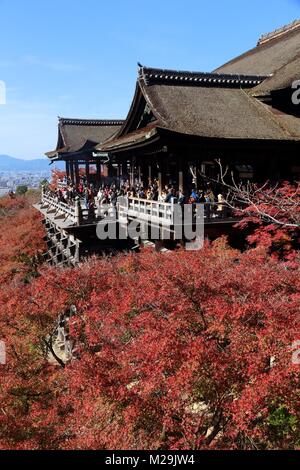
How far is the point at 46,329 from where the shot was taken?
9.14 metres

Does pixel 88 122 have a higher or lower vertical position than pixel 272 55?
lower

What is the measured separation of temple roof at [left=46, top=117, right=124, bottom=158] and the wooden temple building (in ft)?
33.3

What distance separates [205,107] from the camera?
1534 cm

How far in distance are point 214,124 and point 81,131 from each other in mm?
19107

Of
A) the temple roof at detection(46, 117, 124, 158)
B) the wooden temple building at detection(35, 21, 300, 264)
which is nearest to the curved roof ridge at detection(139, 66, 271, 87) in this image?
the wooden temple building at detection(35, 21, 300, 264)

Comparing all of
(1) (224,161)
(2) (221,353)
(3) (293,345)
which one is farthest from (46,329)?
(1) (224,161)

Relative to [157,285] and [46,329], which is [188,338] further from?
[46,329]

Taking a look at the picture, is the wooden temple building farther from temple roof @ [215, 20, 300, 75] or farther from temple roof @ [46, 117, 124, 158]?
temple roof @ [46, 117, 124, 158]

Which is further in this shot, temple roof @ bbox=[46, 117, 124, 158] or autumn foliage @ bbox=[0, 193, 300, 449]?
temple roof @ bbox=[46, 117, 124, 158]

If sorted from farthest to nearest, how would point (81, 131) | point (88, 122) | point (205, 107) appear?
point (88, 122) < point (81, 131) < point (205, 107)

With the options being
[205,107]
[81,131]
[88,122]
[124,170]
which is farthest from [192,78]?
[88,122]

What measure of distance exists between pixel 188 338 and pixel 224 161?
460 inches

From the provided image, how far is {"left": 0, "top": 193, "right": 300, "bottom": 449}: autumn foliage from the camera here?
17.2 feet

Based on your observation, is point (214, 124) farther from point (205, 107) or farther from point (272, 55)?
point (272, 55)
